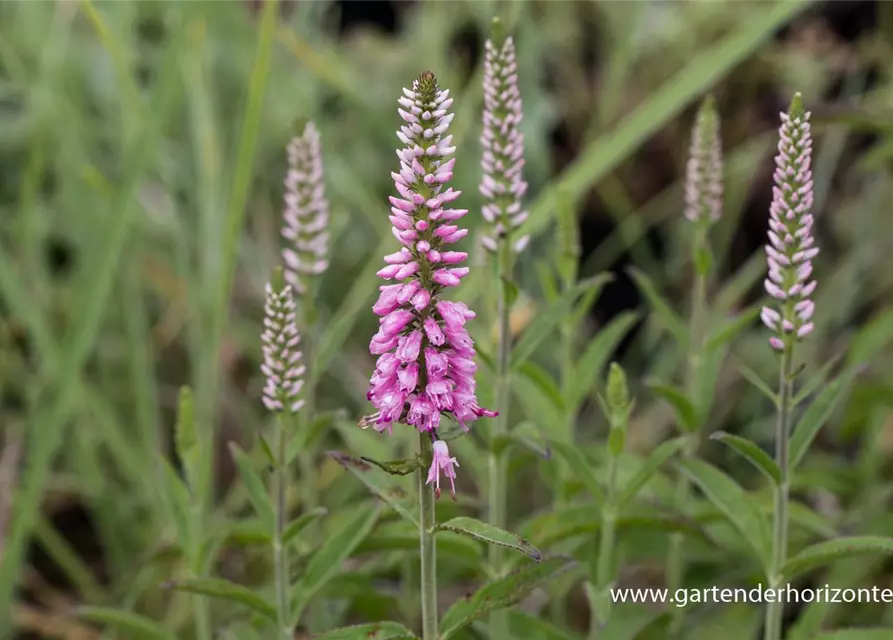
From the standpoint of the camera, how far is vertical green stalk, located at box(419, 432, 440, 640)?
1.33 metres

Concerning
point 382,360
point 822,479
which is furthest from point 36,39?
point 822,479

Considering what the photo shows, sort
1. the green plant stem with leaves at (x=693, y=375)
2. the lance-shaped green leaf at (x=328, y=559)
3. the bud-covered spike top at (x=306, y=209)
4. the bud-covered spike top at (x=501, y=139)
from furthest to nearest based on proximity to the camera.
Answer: the green plant stem with leaves at (x=693, y=375) → the bud-covered spike top at (x=306, y=209) → the lance-shaped green leaf at (x=328, y=559) → the bud-covered spike top at (x=501, y=139)

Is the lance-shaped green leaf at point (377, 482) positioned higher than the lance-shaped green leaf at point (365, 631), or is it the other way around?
the lance-shaped green leaf at point (377, 482)

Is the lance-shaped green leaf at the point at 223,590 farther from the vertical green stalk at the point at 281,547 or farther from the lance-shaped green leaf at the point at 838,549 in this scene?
the lance-shaped green leaf at the point at 838,549

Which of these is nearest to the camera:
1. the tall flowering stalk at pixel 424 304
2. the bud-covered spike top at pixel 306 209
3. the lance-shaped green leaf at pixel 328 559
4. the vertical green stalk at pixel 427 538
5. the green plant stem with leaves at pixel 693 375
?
the tall flowering stalk at pixel 424 304

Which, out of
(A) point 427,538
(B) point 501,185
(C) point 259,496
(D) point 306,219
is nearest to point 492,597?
(A) point 427,538

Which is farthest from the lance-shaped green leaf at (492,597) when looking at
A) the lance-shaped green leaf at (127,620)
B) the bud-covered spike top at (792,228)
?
the lance-shaped green leaf at (127,620)

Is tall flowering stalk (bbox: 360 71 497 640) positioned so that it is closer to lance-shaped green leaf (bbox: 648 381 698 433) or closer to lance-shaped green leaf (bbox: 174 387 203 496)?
lance-shaped green leaf (bbox: 174 387 203 496)

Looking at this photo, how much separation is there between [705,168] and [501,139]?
0.49 meters

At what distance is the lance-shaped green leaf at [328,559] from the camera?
1655mm

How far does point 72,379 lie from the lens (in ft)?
7.42

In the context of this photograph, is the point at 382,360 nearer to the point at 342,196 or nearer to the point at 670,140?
the point at 342,196

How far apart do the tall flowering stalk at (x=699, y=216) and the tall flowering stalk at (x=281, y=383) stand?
78 cm

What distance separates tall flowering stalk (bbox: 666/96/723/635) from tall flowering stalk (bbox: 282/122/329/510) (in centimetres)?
72
